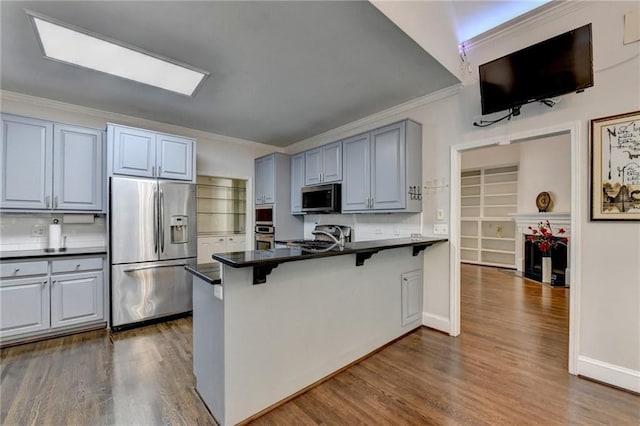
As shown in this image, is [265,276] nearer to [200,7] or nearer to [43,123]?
[200,7]

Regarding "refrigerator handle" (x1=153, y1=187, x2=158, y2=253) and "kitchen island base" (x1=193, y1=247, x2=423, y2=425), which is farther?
"refrigerator handle" (x1=153, y1=187, x2=158, y2=253)

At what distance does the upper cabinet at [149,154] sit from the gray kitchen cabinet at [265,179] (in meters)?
1.32

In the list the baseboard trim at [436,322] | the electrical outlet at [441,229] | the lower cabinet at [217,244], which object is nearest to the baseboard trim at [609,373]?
the baseboard trim at [436,322]

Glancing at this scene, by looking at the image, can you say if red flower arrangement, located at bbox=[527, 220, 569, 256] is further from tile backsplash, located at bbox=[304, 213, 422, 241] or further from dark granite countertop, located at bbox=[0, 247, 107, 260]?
dark granite countertop, located at bbox=[0, 247, 107, 260]

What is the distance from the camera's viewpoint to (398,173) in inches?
125

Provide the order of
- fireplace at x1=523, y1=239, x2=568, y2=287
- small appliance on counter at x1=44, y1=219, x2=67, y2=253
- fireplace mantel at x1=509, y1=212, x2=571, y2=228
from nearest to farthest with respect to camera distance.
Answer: small appliance on counter at x1=44, y1=219, x2=67, y2=253, fireplace at x1=523, y1=239, x2=568, y2=287, fireplace mantel at x1=509, y1=212, x2=571, y2=228

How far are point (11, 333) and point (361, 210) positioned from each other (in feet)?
12.9

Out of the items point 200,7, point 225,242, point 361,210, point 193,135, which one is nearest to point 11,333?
point 225,242

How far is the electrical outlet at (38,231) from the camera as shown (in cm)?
A: 331

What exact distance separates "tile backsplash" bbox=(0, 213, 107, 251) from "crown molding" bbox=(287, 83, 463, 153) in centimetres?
330

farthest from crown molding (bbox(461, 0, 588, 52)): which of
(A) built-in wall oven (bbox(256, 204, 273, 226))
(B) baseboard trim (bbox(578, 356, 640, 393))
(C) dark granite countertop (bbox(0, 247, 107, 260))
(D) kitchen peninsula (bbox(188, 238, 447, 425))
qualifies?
(C) dark granite countertop (bbox(0, 247, 107, 260))

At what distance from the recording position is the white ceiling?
1.92m

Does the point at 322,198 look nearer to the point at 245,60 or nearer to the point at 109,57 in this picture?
the point at 245,60

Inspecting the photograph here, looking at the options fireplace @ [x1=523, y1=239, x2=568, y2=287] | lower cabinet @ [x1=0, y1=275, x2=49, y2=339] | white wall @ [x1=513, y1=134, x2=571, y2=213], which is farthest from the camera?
white wall @ [x1=513, y1=134, x2=571, y2=213]
